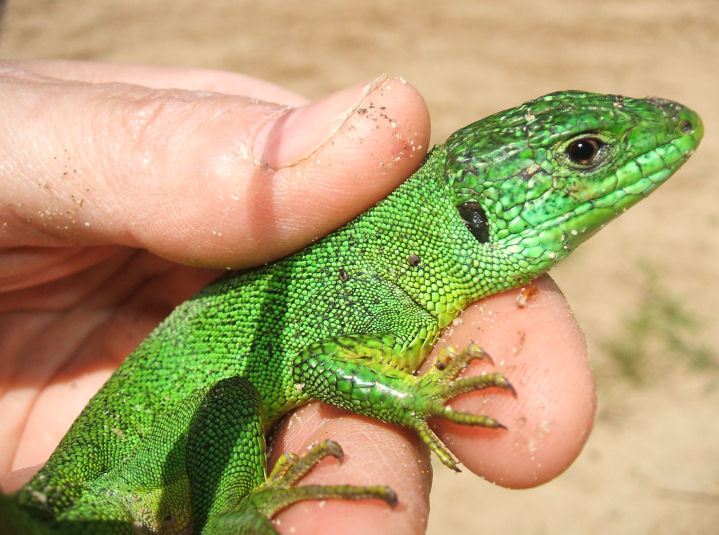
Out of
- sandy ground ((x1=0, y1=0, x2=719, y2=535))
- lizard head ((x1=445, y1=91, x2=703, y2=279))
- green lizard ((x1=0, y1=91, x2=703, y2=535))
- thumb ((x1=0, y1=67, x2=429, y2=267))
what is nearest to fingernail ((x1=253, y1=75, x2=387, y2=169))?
thumb ((x1=0, y1=67, x2=429, y2=267))

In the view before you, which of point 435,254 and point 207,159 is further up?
point 207,159

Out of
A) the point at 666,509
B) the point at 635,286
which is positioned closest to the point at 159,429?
the point at 666,509

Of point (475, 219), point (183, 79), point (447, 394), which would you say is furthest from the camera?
point (183, 79)

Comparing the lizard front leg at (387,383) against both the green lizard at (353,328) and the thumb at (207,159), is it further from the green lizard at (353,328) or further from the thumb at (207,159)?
the thumb at (207,159)

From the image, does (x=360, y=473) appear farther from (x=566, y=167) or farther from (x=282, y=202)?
(x=566, y=167)

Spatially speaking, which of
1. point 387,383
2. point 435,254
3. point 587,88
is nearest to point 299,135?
point 435,254

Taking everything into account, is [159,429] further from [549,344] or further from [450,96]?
[450,96]
